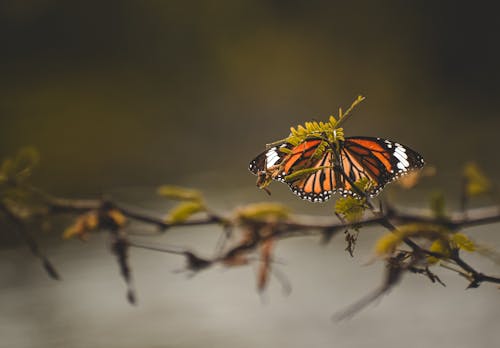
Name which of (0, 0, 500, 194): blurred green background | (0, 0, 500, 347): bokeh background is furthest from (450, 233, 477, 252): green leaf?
(0, 0, 500, 194): blurred green background

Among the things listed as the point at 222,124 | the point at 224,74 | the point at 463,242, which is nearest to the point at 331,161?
the point at 463,242

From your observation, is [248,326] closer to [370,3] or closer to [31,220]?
[31,220]

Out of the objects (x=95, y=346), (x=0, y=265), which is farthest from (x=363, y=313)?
(x=0, y=265)

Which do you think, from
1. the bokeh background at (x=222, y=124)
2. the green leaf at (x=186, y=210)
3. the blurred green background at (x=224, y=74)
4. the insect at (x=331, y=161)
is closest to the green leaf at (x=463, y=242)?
the insect at (x=331, y=161)

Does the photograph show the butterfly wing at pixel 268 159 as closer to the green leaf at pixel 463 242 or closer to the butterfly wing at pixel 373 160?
the butterfly wing at pixel 373 160

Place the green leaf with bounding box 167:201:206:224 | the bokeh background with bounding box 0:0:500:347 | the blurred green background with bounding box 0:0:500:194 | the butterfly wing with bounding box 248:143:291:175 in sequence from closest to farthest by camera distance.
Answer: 1. the green leaf with bounding box 167:201:206:224
2. the butterfly wing with bounding box 248:143:291:175
3. the bokeh background with bounding box 0:0:500:347
4. the blurred green background with bounding box 0:0:500:194

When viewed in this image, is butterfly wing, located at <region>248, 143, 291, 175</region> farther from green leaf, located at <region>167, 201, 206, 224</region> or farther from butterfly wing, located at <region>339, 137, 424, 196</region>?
green leaf, located at <region>167, 201, 206, 224</region>

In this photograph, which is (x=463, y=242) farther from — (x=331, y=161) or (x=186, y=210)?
(x=186, y=210)
